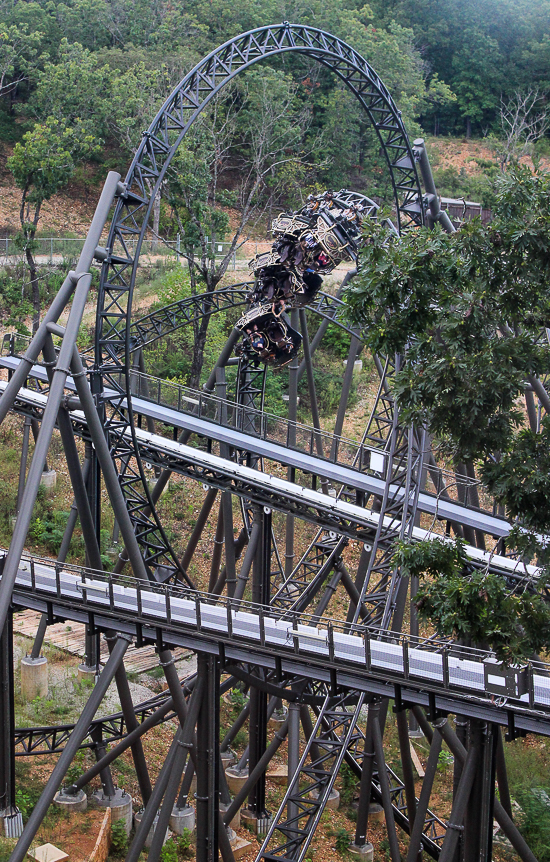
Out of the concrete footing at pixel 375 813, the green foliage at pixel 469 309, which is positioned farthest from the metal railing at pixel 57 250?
the green foliage at pixel 469 309

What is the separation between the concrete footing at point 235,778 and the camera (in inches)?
773

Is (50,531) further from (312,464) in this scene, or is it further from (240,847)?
(240,847)

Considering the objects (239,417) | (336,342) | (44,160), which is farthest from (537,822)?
(44,160)

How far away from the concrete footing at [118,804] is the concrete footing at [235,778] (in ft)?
7.87

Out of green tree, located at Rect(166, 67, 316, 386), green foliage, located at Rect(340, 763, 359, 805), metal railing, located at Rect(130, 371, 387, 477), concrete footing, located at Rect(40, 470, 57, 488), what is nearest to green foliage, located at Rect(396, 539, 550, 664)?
metal railing, located at Rect(130, 371, 387, 477)

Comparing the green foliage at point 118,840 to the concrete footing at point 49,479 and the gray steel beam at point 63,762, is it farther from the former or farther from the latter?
the concrete footing at point 49,479

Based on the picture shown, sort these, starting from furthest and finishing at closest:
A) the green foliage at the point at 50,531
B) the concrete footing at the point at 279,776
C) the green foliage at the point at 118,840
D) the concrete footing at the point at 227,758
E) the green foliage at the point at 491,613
Answer: 1. the green foliage at the point at 50,531
2. the concrete footing at the point at 227,758
3. the concrete footing at the point at 279,776
4. the green foliage at the point at 118,840
5. the green foliage at the point at 491,613

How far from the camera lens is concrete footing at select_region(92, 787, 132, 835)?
17672mm

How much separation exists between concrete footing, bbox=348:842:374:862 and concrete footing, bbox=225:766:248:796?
9.00 feet

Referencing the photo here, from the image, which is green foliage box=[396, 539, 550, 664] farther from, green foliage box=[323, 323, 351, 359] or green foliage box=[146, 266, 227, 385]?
green foliage box=[323, 323, 351, 359]

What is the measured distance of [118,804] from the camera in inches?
701

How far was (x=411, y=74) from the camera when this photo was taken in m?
46.0

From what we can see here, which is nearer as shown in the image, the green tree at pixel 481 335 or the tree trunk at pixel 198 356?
the green tree at pixel 481 335

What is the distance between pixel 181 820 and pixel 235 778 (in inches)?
80.8
